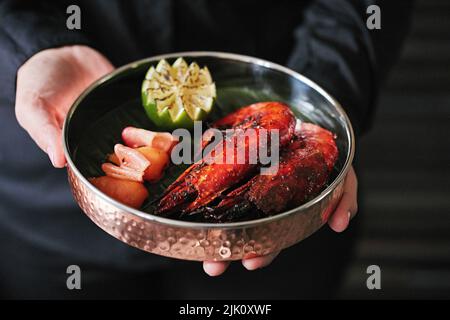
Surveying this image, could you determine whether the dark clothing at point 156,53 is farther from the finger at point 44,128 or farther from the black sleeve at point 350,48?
the finger at point 44,128

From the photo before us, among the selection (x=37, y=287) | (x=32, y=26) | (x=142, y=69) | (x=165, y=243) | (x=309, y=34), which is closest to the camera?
(x=165, y=243)

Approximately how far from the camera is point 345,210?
946mm

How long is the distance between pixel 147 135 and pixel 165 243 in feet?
0.63

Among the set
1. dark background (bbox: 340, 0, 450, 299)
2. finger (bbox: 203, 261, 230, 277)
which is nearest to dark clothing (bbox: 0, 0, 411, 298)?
finger (bbox: 203, 261, 230, 277)

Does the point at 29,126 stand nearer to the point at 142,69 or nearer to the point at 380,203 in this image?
the point at 142,69

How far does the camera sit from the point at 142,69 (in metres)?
1.07

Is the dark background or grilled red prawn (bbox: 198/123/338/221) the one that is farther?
the dark background

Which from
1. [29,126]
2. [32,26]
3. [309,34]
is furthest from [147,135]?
[309,34]

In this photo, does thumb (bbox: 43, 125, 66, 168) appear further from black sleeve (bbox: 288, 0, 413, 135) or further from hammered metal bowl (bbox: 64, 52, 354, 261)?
black sleeve (bbox: 288, 0, 413, 135)

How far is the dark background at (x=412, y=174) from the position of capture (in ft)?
6.35

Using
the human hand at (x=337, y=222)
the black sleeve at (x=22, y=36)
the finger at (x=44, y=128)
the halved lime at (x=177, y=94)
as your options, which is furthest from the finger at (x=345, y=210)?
the black sleeve at (x=22, y=36)

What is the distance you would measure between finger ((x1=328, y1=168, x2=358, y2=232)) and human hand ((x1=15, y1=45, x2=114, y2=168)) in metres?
0.43

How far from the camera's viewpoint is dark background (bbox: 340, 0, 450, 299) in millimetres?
1936

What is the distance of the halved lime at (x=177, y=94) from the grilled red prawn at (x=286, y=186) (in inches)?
6.8
